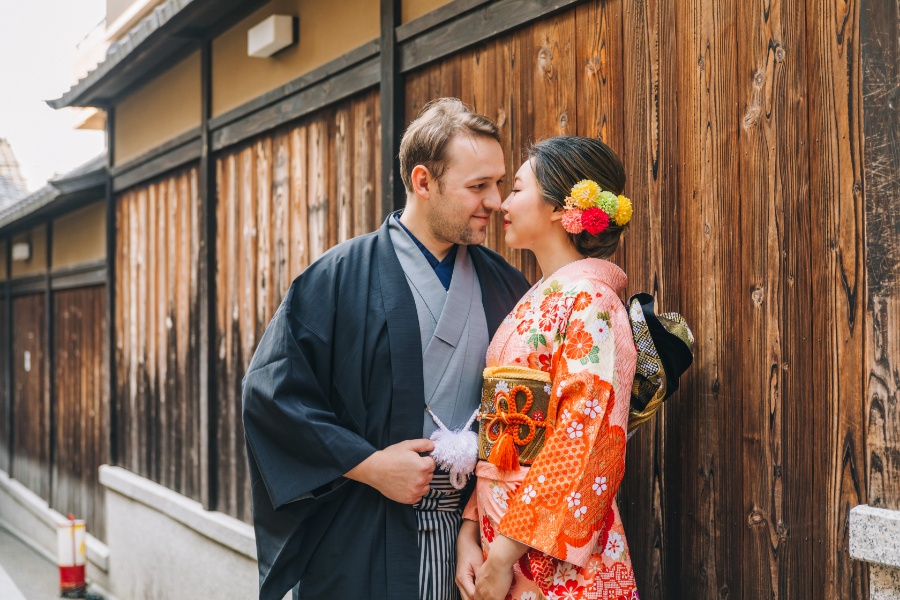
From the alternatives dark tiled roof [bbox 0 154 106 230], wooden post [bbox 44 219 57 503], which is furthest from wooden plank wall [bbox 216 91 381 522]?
wooden post [bbox 44 219 57 503]

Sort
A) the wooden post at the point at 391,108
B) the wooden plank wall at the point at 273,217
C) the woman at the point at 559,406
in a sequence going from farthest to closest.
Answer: the wooden plank wall at the point at 273,217 → the wooden post at the point at 391,108 → the woman at the point at 559,406

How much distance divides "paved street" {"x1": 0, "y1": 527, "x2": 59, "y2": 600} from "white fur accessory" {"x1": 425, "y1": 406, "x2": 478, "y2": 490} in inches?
→ 288

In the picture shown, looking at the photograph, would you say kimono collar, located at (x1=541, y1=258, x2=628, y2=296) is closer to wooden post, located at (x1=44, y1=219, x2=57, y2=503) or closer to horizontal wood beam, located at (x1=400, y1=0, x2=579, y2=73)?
horizontal wood beam, located at (x1=400, y1=0, x2=579, y2=73)

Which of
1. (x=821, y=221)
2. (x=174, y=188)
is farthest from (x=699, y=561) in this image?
(x=174, y=188)

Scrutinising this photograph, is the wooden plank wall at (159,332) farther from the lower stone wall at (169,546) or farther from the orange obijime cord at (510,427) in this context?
the orange obijime cord at (510,427)

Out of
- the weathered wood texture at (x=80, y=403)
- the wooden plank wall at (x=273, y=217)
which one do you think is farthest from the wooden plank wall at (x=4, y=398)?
the wooden plank wall at (x=273, y=217)

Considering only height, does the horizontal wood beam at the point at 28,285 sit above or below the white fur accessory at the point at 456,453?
above

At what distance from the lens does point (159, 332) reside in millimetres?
7688

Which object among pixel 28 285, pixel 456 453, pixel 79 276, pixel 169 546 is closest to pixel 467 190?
pixel 456 453

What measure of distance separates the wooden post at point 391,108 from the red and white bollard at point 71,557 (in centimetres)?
584

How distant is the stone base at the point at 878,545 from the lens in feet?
6.95

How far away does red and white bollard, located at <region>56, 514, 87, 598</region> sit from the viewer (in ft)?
27.9

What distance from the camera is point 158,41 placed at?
273 inches

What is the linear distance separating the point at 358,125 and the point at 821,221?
10.0ft
